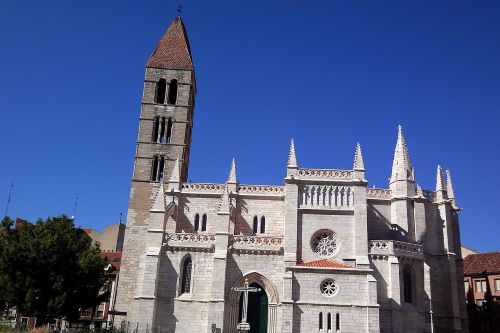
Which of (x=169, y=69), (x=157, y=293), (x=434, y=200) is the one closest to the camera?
(x=157, y=293)

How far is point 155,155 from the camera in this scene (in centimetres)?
4212

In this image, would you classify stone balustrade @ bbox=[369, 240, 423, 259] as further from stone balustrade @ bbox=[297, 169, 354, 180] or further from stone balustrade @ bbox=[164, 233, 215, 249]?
stone balustrade @ bbox=[164, 233, 215, 249]

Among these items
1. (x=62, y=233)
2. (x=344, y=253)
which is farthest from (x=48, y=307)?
(x=344, y=253)

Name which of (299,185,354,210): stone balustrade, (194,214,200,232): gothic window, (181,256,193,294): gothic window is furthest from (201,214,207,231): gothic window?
(299,185,354,210): stone balustrade


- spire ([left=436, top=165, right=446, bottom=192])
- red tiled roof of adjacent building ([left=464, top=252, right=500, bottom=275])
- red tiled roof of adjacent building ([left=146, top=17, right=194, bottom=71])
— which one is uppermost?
red tiled roof of adjacent building ([left=146, top=17, right=194, bottom=71])

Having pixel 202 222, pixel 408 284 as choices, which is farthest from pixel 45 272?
pixel 408 284

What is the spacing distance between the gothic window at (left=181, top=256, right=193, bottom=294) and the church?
7 cm

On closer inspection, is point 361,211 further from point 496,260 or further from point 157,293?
point 496,260

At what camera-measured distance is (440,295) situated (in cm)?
3575

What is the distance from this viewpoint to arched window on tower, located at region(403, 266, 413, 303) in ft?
110

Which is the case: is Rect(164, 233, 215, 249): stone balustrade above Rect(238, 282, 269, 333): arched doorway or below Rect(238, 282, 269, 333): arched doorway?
above

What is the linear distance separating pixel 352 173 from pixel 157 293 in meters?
15.4

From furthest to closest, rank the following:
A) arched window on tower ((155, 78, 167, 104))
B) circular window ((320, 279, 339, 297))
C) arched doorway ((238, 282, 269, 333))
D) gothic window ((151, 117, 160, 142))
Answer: arched window on tower ((155, 78, 167, 104)) < gothic window ((151, 117, 160, 142)) < arched doorway ((238, 282, 269, 333)) < circular window ((320, 279, 339, 297))

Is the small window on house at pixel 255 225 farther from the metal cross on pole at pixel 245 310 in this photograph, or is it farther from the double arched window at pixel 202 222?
the metal cross on pole at pixel 245 310
